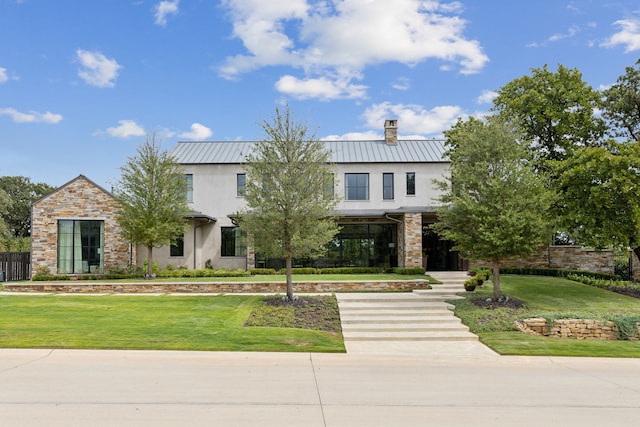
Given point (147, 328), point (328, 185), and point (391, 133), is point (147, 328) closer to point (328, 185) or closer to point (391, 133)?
point (328, 185)

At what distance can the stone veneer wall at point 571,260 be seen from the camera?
22.3 m

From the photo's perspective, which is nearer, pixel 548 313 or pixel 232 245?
pixel 548 313

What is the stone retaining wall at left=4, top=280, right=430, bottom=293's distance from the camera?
16.6m

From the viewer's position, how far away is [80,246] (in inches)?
829

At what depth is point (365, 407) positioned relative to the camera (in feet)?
18.1

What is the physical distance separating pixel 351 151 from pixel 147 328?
1829 centimetres

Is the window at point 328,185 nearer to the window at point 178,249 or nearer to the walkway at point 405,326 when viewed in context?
the walkway at point 405,326

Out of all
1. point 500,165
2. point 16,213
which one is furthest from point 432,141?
point 16,213

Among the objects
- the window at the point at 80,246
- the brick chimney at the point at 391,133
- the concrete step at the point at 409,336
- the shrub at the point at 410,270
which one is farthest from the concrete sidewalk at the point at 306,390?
the brick chimney at the point at 391,133

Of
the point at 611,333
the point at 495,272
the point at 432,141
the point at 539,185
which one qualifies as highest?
the point at 432,141

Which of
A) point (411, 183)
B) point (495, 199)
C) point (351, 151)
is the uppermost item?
point (351, 151)

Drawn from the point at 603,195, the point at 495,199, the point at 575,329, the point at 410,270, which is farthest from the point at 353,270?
the point at 575,329

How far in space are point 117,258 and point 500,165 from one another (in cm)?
1739

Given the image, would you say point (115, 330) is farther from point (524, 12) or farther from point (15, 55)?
point (524, 12)
